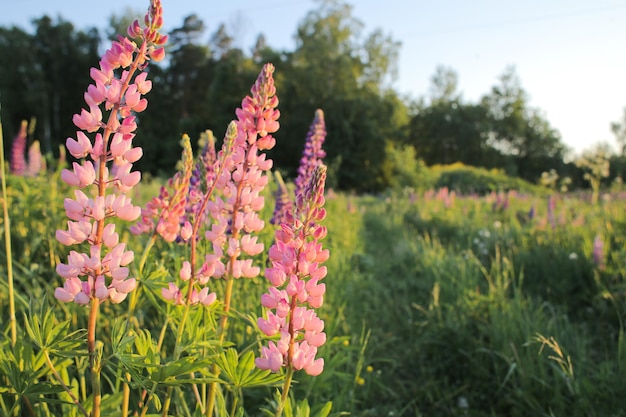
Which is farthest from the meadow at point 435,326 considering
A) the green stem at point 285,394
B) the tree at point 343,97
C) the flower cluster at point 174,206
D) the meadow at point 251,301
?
the tree at point 343,97

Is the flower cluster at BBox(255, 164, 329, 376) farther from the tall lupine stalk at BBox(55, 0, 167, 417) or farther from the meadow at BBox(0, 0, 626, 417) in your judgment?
the tall lupine stalk at BBox(55, 0, 167, 417)

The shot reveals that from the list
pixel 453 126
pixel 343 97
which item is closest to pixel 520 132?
pixel 453 126

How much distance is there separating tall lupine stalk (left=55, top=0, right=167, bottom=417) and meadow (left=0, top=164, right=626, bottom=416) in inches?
9.0

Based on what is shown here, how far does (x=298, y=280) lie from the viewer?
1.01 m

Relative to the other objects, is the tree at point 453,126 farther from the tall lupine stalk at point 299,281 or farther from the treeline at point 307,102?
the tall lupine stalk at point 299,281

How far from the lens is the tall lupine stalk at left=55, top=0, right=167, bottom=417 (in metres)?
0.95

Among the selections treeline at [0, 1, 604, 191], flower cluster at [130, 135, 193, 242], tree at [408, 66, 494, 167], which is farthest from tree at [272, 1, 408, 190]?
flower cluster at [130, 135, 193, 242]

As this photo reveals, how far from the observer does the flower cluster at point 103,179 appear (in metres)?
0.95

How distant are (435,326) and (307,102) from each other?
26174 millimetres

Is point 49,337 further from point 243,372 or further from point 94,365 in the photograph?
point 243,372

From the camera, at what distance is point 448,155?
4375 cm

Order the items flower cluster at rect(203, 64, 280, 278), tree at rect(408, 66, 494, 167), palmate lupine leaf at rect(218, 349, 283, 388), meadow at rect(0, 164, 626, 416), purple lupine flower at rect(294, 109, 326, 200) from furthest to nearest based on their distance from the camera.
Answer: tree at rect(408, 66, 494, 167), purple lupine flower at rect(294, 109, 326, 200), meadow at rect(0, 164, 626, 416), flower cluster at rect(203, 64, 280, 278), palmate lupine leaf at rect(218, 349, 283, 388)

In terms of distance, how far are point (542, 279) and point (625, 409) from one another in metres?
1.90

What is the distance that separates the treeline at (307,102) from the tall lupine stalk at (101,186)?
17.1 metres
